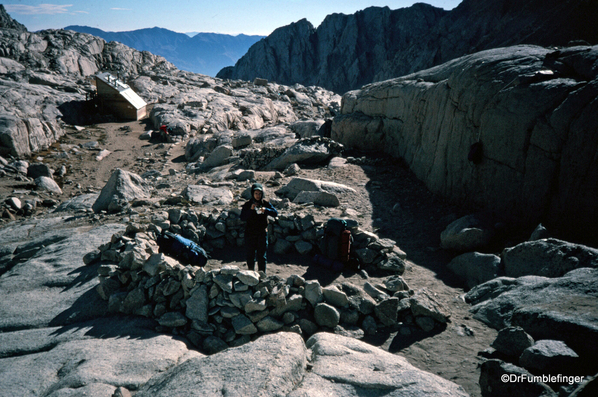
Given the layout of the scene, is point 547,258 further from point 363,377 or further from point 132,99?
point 132,99

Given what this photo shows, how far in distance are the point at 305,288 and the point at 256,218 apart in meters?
1.61

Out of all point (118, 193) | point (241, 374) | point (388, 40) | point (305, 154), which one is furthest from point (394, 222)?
point (388, 40)

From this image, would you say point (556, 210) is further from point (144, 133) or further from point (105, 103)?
point (105, 103)

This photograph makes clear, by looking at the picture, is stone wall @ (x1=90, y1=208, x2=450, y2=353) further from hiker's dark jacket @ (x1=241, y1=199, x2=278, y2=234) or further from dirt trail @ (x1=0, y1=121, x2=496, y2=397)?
hiker's dark jacket @ (x1=241, y1=199, x2=278, y2=234)

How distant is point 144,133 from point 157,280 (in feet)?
69.1

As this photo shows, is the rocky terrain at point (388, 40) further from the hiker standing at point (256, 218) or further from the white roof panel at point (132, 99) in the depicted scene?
the hiker standing at point (256, 218)

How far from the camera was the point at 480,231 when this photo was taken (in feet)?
25.9

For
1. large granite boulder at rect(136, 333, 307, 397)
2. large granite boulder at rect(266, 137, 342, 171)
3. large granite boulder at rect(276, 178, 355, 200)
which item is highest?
large granite boulder at rect(266, 137, 342, 171)

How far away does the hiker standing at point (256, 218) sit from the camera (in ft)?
20.6

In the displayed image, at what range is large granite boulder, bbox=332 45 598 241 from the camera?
6.90m

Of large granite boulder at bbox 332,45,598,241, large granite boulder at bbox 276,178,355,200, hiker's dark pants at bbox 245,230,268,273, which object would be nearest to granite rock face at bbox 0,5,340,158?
large granite boulder at bbox 276,178,355,200
